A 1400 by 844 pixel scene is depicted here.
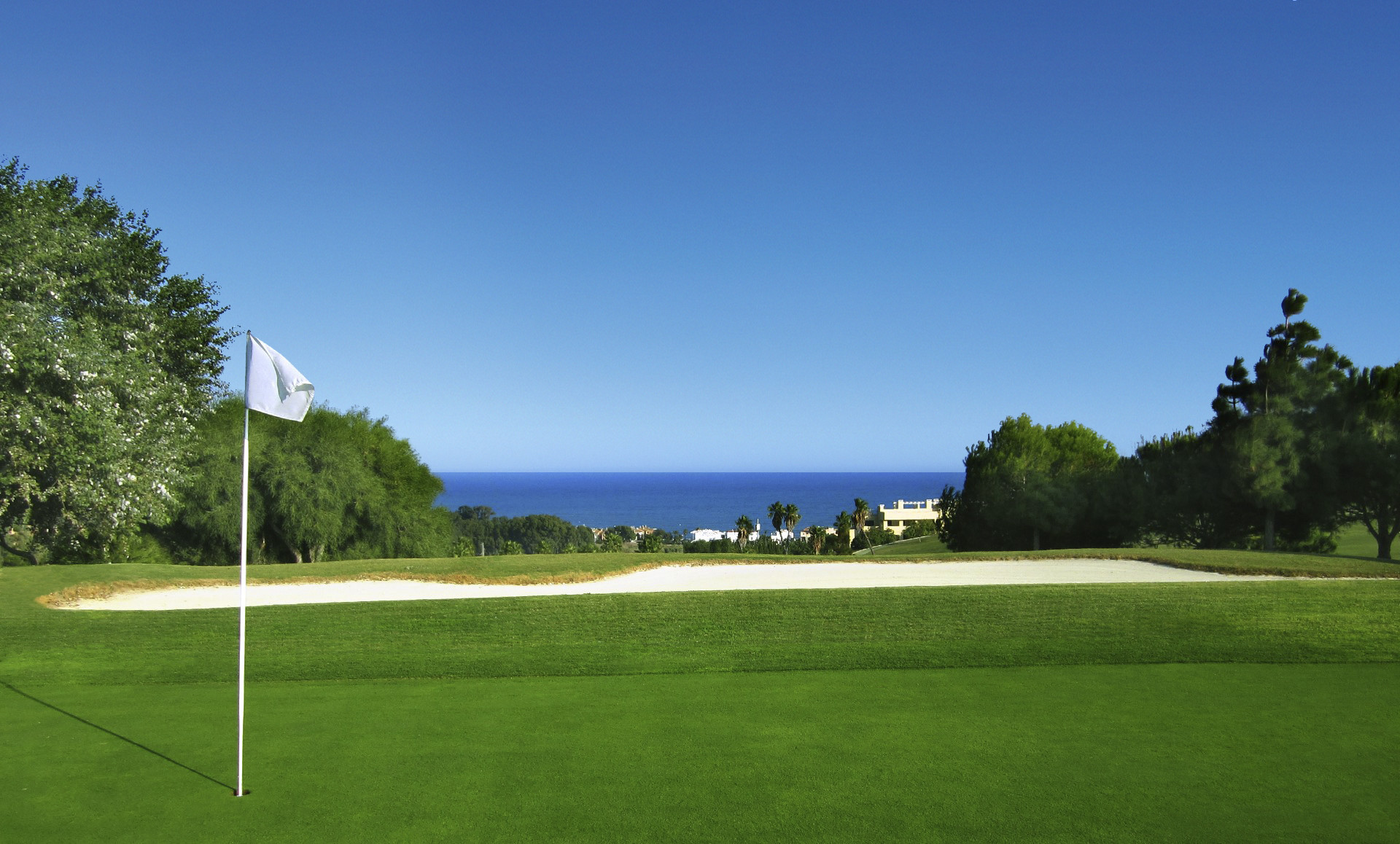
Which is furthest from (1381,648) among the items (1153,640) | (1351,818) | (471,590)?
(471,590)

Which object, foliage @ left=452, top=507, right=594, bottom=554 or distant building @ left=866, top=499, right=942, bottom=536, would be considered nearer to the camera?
foliage @ left=452, top=507, right=594, bottom=554

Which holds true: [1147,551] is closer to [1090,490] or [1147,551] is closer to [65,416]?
[1090,490]

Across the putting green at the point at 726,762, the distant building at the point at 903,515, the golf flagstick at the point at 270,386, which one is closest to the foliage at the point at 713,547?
the putting green at the point at 726,762

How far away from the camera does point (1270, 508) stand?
29031 millimetres

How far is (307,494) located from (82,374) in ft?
37.6

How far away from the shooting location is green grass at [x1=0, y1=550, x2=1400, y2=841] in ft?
16.1

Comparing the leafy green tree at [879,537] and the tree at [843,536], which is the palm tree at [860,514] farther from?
the leafy green tree at [879,537]

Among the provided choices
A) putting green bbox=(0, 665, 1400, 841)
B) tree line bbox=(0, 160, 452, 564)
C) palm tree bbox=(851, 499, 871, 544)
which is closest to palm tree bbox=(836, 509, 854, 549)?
palm tree bbox=(851, 499, 871, 544)

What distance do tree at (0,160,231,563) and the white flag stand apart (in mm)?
13832

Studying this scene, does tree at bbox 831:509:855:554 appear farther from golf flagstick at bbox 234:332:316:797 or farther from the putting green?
golf flagstick at bbox 234:332:316:797

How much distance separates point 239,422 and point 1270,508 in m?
36.3

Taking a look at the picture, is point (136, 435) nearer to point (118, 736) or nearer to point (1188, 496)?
point (118, 736)

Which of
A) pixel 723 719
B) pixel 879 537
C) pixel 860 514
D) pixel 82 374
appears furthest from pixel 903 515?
pixel 723 719

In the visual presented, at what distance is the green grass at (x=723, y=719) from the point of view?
4.91 metres
